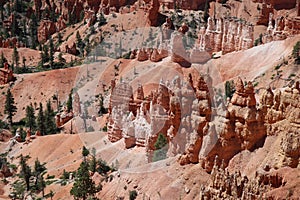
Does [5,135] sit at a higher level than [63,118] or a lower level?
lower

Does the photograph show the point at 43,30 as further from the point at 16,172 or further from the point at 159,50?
the point at 16,172

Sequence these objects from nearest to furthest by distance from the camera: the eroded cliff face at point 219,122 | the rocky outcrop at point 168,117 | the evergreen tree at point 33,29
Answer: the eroded cliff face at point 219,122, the rocky outcrop at point 168,117, the evergreen tree at point 33,29

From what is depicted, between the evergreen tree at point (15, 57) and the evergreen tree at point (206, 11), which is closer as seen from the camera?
the evergreen tree at point (15, 57)

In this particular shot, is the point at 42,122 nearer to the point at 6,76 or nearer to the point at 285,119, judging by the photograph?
the point at 6,76

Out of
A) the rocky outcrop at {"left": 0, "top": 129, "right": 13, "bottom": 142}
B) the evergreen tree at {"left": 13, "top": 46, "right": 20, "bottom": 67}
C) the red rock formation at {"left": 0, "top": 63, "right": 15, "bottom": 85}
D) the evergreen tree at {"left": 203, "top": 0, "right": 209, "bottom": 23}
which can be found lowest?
the rocky outcrop at {"left": 0, "top": 129, "right": 13, "bottom": 142}

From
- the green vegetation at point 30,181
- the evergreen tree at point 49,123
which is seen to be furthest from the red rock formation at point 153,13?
the green vegetation at point 30,181

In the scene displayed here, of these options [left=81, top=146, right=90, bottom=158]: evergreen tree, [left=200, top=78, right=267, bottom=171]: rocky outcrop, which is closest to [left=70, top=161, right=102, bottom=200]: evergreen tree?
[left=81, top=146, right=90, bottom=158]: evergreen tree

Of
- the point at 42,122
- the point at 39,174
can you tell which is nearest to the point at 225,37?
the point at 42,122

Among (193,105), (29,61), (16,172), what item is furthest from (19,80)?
(193,105)

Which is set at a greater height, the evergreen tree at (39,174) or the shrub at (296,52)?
the shrub at (296,52)

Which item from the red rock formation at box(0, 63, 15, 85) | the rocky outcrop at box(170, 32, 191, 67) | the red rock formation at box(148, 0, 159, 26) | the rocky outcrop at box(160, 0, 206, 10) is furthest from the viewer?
the rocky outcrop at box(160, 0, 206, 10)

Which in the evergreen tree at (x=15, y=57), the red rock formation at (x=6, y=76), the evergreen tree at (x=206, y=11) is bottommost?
the red rock formation at (x=6, y=76)

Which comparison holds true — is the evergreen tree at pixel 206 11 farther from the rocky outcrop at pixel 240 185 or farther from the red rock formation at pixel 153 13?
the rocky outcrop at pixel 240 185

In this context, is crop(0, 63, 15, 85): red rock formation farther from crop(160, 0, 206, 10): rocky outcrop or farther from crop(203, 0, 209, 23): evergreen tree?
crop(203, 0, 209, 23): evergreen tree
